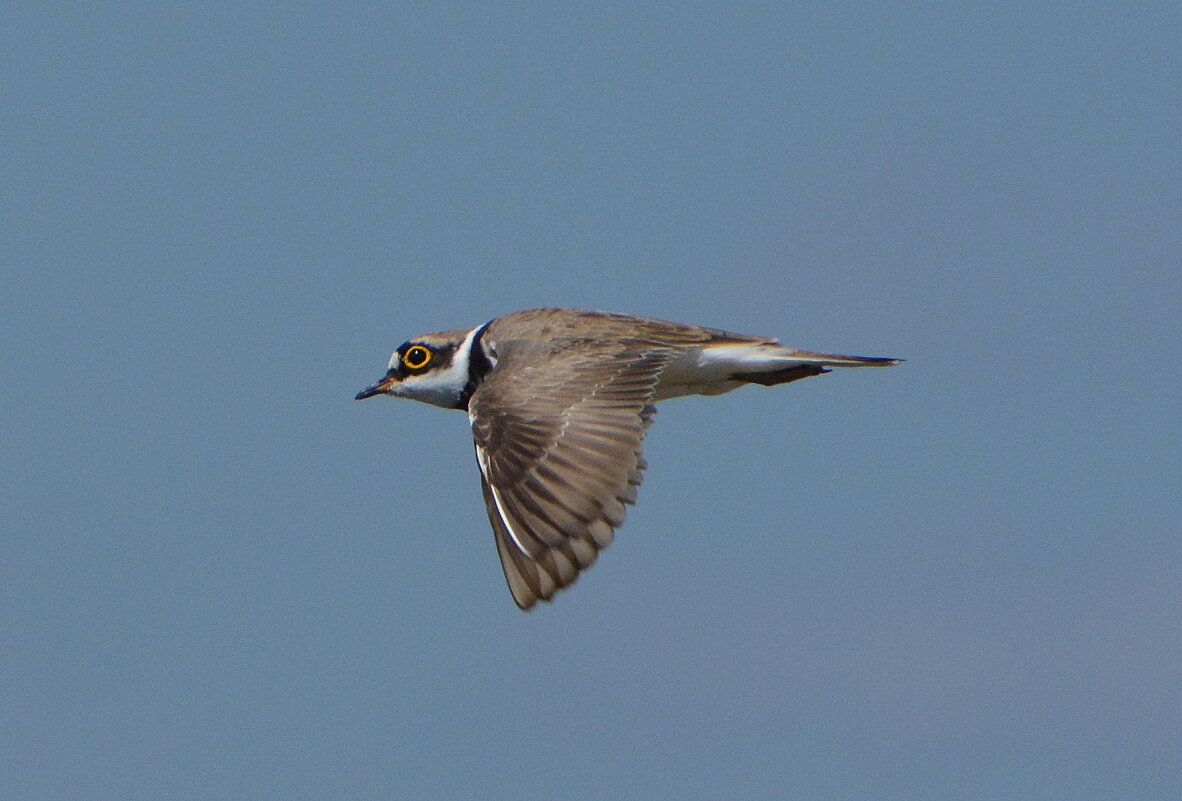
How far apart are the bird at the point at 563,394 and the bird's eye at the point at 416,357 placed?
1 cm

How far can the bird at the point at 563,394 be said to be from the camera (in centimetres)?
1352

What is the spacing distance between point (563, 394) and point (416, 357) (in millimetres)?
3478

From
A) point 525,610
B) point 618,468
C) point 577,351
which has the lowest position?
point 525,610

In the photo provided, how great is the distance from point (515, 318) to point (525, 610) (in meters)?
4.79

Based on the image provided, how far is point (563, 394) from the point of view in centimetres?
1509

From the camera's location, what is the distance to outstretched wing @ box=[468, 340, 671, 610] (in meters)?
13.4

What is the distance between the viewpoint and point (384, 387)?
730 inches

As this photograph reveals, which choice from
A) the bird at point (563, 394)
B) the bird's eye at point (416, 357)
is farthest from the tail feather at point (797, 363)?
the bird's eye at point (416, 357)

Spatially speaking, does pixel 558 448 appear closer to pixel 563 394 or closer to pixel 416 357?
pixel 563 394

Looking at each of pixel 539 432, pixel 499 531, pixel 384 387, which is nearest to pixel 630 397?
pixel 539 432

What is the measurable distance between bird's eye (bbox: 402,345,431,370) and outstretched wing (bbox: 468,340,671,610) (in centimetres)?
196

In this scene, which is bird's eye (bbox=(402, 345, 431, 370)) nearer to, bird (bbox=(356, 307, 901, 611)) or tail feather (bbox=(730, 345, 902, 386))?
bird (bbox=(356, 307, 901, 611))

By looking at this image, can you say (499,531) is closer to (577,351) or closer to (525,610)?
(525,610)

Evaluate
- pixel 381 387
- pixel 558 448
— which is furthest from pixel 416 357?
pixel 558 448
